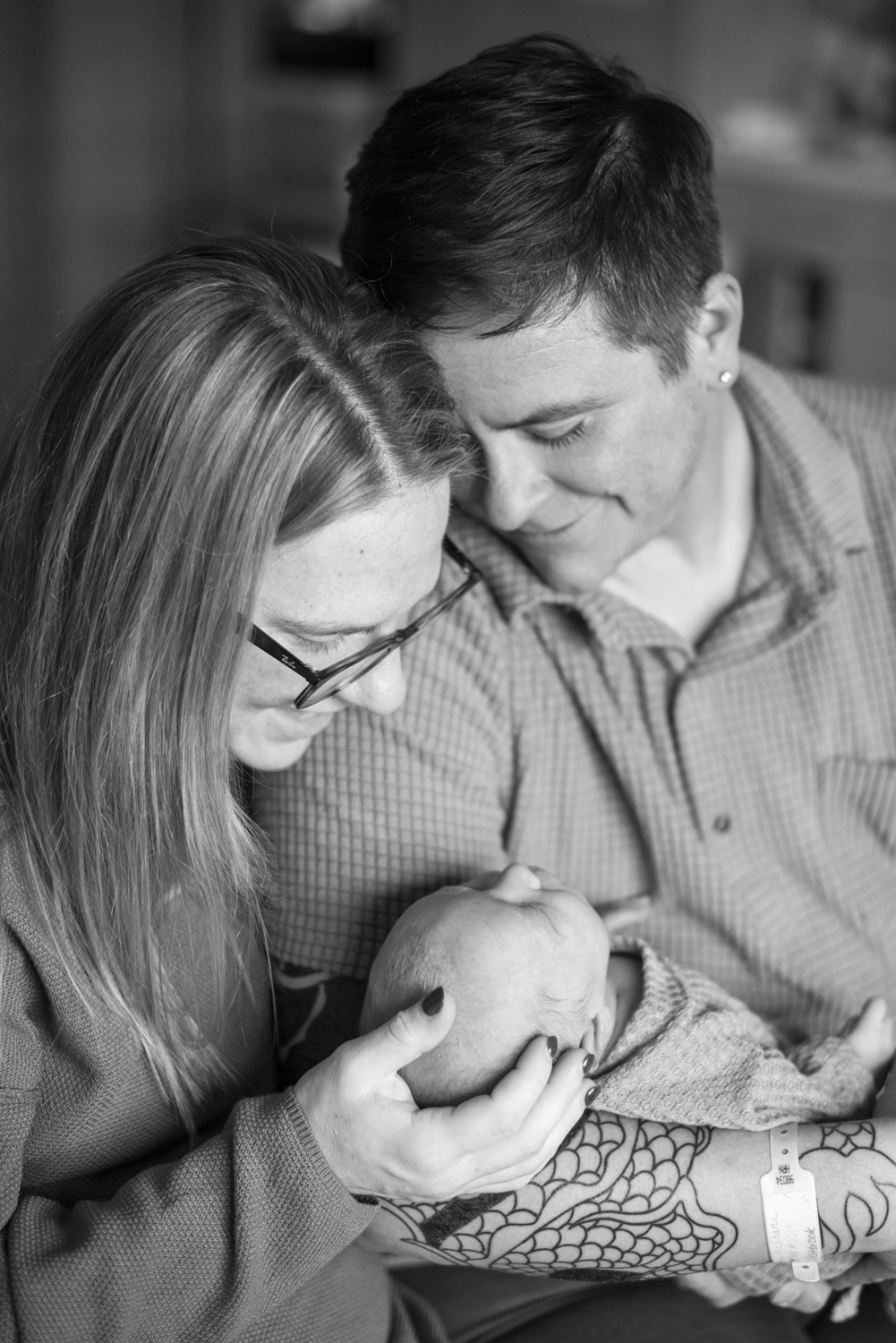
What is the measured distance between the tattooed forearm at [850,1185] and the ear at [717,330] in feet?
2.96

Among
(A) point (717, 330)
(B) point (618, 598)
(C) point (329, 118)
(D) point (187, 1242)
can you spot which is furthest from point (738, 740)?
(C) point (329, 118)

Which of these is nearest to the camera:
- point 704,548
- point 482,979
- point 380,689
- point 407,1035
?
point 407,1035

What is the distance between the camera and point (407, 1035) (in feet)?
4.13

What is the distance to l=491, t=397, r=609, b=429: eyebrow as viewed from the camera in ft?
4.92

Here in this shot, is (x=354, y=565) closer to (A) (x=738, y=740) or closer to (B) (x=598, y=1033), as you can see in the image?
(B) (x=598, y=1033)

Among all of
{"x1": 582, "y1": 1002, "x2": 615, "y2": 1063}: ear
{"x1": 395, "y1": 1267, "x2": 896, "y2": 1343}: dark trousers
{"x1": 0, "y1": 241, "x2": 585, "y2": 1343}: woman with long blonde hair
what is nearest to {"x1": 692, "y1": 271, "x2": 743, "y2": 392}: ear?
{"x1": 0, "y1": 241, "x2": 585, "y2": 1343}: woman with long blonde hair

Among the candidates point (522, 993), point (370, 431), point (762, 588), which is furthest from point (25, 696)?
point (762, 588)

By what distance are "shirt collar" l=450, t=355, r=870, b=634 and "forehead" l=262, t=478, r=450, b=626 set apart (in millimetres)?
378

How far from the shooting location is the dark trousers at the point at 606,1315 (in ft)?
5.11

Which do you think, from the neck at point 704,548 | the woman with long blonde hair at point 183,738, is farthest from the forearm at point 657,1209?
the neck at point 704,548

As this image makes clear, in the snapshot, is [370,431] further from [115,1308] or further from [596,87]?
[115,1308]

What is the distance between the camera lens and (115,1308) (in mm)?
1281

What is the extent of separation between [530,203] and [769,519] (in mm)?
626

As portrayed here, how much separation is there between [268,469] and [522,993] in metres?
0.58
